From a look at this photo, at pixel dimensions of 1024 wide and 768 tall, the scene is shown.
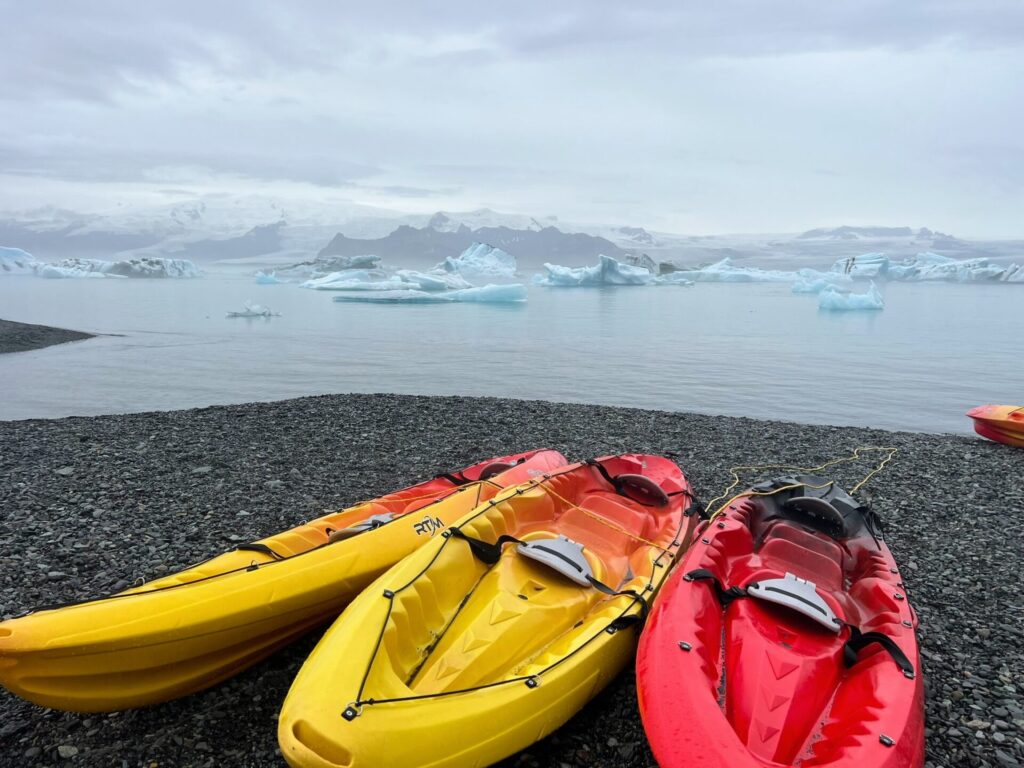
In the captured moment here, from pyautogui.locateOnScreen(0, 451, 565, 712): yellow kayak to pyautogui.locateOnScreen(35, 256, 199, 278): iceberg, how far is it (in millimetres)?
59561

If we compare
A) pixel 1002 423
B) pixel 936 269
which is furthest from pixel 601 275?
pixel 1002 423

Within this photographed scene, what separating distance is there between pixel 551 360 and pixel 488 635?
1402 cm

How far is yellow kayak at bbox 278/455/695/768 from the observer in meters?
2.31

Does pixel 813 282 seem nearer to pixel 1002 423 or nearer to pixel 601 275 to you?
pixel 601 275

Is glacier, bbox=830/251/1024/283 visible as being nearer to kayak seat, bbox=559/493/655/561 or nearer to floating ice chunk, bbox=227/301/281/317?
floating ice chunk, bbox=227/301/281/317

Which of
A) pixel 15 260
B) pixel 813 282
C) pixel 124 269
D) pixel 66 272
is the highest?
pixel 813 282

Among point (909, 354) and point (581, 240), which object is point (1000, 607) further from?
point (581, 240)

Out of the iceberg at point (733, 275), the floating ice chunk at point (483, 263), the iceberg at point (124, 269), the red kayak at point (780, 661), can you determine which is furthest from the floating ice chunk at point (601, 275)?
the red kayak at point (780, 661)

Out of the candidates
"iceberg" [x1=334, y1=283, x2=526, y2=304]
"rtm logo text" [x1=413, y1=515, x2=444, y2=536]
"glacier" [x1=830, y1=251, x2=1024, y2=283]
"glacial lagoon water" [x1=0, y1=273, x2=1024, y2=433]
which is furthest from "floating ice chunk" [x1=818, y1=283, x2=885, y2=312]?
"rtm logo text" [x1=413, y1=515, x2=444, y2=536]

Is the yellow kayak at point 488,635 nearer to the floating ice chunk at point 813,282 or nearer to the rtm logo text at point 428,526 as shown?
the rtm logo text at point 428,526

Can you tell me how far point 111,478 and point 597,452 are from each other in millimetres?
4797

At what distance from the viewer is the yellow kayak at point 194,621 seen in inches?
105

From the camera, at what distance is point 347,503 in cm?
589

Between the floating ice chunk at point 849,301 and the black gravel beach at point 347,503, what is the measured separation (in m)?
24.7
